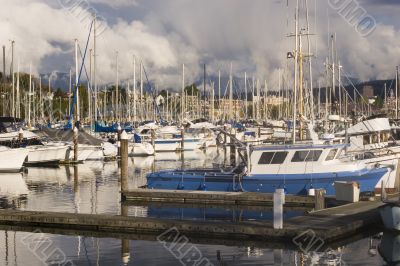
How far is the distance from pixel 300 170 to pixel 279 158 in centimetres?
118

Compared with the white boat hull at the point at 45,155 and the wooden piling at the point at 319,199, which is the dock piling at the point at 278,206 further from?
the white boat hull at the point at 45,155

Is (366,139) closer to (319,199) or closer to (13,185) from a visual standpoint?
(319,199)

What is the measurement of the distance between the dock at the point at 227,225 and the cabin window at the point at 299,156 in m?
6.00

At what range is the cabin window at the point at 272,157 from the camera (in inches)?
1315

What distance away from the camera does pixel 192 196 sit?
32750mm

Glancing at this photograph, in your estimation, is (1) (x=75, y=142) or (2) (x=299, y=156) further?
(1) (x=75, y=142)

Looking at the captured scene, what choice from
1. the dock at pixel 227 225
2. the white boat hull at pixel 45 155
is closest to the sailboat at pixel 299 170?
the dock at pixel 227 225

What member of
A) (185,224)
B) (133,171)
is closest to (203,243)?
A: (185,224)

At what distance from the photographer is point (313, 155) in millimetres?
33344

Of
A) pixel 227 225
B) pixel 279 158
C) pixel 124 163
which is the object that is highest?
pixel 279 158

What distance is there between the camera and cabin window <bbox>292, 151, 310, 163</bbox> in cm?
3322

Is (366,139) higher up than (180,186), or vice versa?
(366,139)

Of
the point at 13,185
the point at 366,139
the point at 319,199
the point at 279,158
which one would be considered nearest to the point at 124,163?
the point at 279,158

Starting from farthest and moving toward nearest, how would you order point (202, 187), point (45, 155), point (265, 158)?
point (45, 155) < point (202, 187) < point (265, 158)
